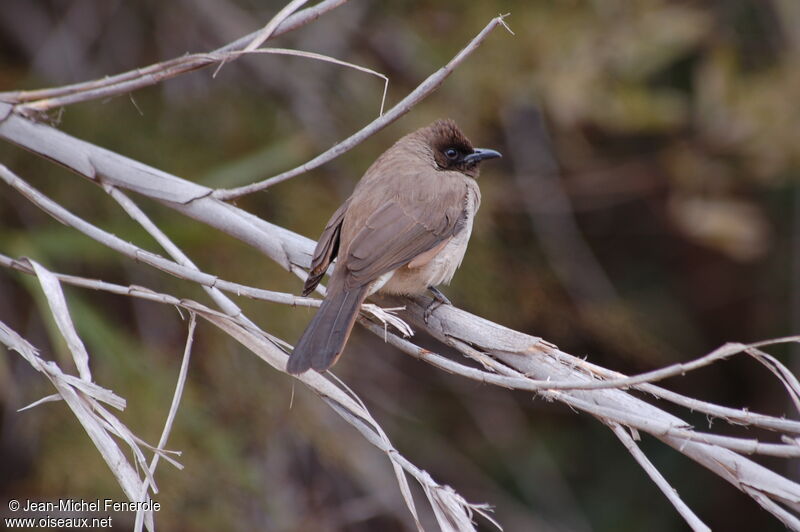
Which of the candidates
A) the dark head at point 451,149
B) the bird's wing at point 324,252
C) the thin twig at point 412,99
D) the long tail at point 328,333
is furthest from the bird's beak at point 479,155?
the thin twig at point 412,99

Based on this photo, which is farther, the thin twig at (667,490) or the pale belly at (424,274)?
the pale belly at (424,274)

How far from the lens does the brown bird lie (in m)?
2.50

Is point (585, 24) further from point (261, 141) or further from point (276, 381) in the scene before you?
point (276, 381)

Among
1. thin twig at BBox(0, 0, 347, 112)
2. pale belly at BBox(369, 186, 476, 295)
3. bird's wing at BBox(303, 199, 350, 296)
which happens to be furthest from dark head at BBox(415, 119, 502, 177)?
thin twig at BBox(0, 0, 347, 112)

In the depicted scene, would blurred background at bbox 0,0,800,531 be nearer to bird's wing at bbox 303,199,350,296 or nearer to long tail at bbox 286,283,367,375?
bird's wing at bbox 303,199,350,296

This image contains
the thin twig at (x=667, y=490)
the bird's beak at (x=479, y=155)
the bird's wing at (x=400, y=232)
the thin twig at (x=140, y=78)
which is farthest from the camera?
the bird's beak at (x=479, y=155)

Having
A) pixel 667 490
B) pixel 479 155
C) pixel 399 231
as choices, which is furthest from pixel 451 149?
pixel 667 490

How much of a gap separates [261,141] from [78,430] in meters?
1.77

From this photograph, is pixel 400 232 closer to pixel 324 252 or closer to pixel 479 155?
pixel 324 252

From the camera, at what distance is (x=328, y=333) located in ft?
7.62

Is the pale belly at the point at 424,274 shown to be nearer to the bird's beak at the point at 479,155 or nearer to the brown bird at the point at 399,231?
the brown bird at the point at 399,231

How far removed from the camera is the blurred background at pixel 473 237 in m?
4.29

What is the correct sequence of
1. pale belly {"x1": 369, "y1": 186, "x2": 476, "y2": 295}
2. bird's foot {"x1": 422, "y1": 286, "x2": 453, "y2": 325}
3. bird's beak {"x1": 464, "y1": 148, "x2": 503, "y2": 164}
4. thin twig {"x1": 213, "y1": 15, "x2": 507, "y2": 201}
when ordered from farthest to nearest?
bird's beak {"x1": 464, "y1": 148, "x2": 503, "y2": 164} < pale belly {"x1": 369, "y1": 186, "x2": 476, "y2": 295} < bird's foot {"x1": 422, "y1": 286, "x2": 453, "y2": 325} < thin twig {"x1": 213, "y1": 15, "x2": 507, "y2": 201}

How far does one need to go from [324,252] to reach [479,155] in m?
1.31
